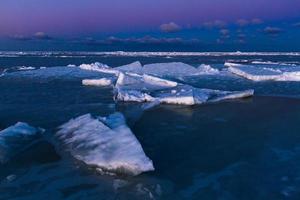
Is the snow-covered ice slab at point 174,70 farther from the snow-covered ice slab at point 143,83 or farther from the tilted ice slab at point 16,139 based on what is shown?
the tilted ice slab at point 16,139

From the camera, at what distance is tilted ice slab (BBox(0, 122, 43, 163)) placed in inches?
291

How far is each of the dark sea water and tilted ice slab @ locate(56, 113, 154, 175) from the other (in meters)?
0.17

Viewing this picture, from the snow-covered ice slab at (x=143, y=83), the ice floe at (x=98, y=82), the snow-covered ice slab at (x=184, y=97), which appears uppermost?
the snow-covered ice slab at (x=184, y=97)

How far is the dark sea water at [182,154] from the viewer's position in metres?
5.73

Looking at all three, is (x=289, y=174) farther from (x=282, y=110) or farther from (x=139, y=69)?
(x=139, y=69)

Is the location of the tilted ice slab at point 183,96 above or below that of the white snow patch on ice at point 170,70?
above

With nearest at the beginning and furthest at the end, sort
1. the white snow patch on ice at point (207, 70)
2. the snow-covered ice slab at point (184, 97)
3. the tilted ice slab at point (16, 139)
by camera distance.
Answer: the tilted ice slab at point (16, 139)
the snow-covered ice slab at point (184, 97)
the white snow patch on ice at point (207, 70)

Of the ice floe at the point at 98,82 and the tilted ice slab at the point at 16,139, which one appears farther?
the ice floe at the point at 98,82

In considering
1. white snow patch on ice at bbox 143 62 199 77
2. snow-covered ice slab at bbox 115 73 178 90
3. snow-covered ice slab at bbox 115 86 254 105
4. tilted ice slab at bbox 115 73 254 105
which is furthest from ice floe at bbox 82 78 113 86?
snow-covered ice slab at bbox 115 86 254 105

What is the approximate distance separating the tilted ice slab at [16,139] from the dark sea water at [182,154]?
A: 18 cm

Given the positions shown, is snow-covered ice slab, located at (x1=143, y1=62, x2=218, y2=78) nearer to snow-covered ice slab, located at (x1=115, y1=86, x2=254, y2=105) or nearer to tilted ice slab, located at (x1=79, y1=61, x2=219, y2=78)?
tilted ice slab, located at (x1=79, y1=61, x2=219, y2=78)

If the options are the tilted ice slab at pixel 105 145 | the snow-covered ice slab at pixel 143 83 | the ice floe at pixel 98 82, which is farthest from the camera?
the ice floe at pixel 98 82

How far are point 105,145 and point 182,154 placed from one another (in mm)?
A: 1363

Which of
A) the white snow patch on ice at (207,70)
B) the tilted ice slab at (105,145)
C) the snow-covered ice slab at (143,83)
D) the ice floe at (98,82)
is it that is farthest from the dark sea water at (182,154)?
the white snow patch on ice at (207,70)
